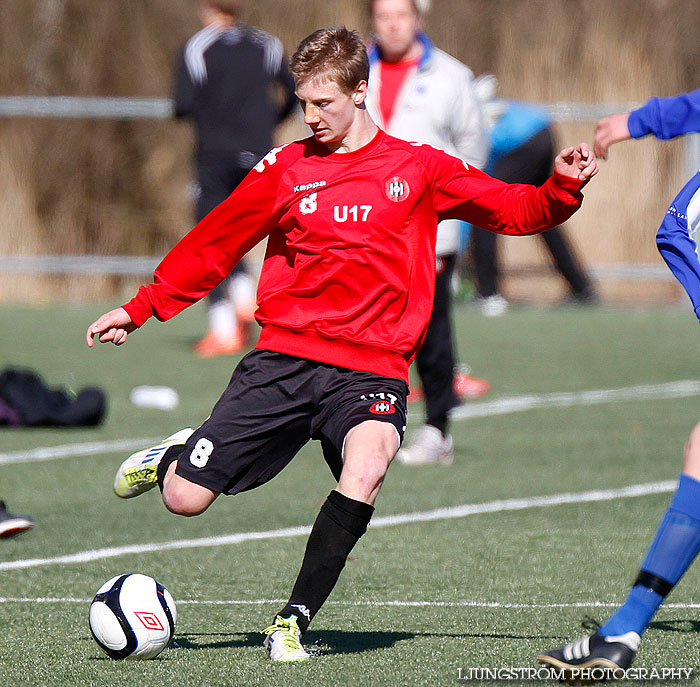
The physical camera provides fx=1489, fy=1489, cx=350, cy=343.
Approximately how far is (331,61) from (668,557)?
1.91 meters

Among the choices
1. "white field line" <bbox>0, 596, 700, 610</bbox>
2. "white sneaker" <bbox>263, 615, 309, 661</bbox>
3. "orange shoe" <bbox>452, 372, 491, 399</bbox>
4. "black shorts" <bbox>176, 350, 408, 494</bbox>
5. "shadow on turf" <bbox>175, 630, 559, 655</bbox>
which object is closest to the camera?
"white sneaker" <bbox>263, 615, 309, 661</bbox>

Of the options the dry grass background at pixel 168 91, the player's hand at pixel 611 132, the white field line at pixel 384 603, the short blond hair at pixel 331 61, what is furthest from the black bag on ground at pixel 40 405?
the dry grass background at pixel 168 91

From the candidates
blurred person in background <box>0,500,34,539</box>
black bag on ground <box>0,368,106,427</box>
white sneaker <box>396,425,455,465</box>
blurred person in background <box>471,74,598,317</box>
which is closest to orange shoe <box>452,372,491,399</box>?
white sneaker <box>396,425,455,465</box>

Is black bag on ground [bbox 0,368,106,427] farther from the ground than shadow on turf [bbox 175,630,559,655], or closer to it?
closer to it

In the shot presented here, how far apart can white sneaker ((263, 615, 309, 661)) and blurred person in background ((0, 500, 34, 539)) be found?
80.0 inches

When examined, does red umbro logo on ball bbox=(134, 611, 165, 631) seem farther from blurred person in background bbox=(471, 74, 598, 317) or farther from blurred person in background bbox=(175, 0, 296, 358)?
blurred person in background bbox=(471, 74, 598, 317)

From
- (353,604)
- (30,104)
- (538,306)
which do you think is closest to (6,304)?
(30,104)

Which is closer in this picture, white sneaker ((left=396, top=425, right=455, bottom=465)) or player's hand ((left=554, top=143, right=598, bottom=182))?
player's hand ((left=554, top=143, right=598, bottom=182))

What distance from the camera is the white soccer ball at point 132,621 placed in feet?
14.3

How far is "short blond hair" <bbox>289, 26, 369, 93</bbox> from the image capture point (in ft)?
15.6

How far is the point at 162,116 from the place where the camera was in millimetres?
15812

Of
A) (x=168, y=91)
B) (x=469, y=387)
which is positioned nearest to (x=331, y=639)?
(x=469, y=387)

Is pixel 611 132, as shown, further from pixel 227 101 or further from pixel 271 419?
pixel 227 101

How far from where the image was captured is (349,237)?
190 inches
